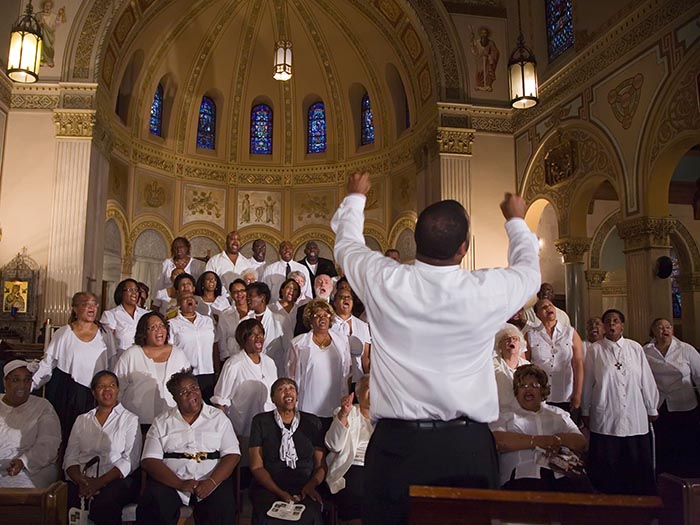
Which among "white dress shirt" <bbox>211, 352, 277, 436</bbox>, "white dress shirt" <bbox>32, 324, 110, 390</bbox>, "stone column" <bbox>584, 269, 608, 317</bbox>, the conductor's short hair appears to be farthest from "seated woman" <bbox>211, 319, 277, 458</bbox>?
"stone column" <bbox>584, 269, 608, 317</bbox>

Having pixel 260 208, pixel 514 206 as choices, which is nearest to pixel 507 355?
pixel 514 206

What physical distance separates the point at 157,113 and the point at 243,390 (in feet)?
50.6

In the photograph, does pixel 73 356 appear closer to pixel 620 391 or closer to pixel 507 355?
pixel 507 355

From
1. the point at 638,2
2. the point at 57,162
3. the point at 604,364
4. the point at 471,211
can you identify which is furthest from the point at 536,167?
the point at 57,162

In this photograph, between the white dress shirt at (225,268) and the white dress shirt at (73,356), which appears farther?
the white dress shirt at (225,268)

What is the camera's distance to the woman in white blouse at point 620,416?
5.86 metres

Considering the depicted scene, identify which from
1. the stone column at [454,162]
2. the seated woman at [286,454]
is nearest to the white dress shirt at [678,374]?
the seated woman at [286,454]

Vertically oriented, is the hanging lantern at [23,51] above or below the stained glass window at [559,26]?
below

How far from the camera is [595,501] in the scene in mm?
2082

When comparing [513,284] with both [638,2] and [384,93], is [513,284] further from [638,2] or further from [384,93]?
[384,93]

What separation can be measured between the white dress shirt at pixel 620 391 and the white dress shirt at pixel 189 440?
3485 mm

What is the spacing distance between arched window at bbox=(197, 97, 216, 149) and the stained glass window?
10990 millimetres

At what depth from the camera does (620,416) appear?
5863 millimetres

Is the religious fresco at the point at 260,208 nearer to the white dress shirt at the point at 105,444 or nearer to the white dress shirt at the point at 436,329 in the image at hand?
the white dress shirt at the point at 105,444
